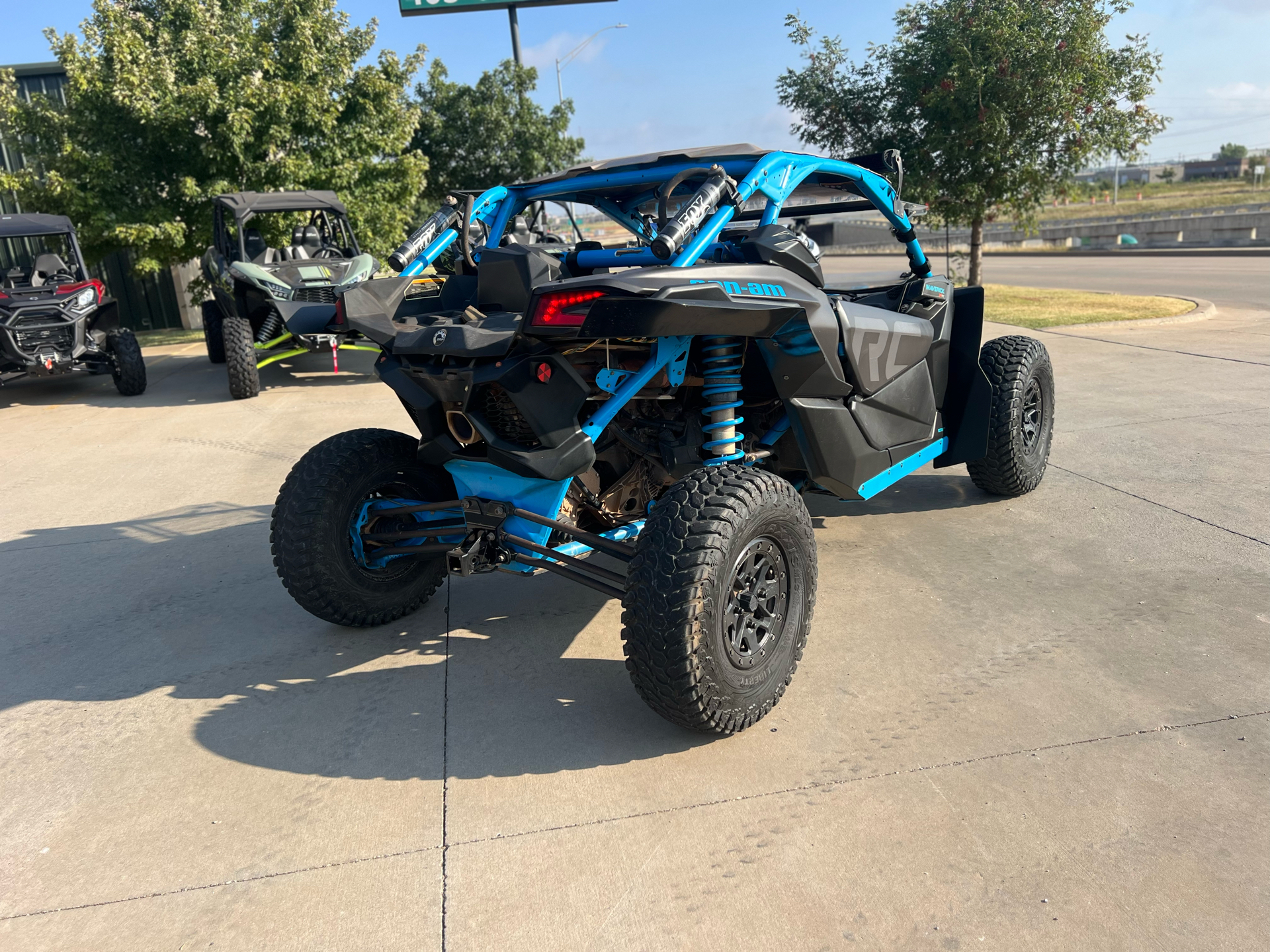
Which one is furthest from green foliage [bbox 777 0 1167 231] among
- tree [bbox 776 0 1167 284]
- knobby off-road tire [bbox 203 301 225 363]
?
knobby off-road tire [bbox 203 301 225 363]

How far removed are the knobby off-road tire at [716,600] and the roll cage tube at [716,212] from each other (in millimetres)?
810

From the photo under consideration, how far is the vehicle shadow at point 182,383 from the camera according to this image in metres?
10.1

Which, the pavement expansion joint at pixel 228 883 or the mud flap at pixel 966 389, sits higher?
the mud flap at pixel 966 389

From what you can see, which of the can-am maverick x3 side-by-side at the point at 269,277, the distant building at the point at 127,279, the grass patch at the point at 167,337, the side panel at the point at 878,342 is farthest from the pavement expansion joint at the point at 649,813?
the distant building at the point at 127,279

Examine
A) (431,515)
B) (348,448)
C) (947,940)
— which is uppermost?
(348,448)

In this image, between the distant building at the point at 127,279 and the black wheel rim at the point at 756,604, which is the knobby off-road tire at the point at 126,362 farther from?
the black wheel rim at the point at 756,604

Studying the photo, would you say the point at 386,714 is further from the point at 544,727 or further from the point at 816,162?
the point at 816,162

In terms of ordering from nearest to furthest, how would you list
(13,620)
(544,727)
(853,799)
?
1. (853,799)
2. (544,727)
3. (13,620)

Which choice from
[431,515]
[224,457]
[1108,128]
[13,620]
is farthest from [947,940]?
[1108,128]

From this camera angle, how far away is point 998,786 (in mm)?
2650

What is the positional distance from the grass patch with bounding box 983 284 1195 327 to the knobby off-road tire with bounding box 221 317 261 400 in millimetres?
8899

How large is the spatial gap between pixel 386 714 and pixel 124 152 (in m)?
13.4

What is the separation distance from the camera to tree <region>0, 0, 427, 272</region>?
42.4 feet

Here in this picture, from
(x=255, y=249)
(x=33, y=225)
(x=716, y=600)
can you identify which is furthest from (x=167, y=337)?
(x=716, y=600)
